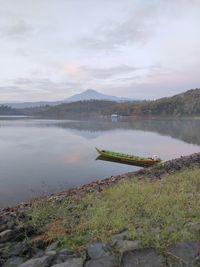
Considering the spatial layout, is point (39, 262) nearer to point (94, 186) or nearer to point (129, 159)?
point (94, 186)

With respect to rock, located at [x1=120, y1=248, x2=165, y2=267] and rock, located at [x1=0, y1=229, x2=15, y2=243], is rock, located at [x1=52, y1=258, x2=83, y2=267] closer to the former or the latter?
rock, located at [x1=120, y1=248, x2=165, y2=267]

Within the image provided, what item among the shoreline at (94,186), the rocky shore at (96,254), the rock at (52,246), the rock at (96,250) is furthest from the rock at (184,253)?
the shoreline at (94,186)

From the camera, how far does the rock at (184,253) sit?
580 cm

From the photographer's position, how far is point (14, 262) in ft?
22.8

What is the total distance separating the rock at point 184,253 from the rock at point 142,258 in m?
0.19

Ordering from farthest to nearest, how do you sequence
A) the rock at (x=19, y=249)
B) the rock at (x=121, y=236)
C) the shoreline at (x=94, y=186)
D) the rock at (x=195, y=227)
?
the shoreline at (x=94, y=186) → the rock at (x=19, y=249) → the rock at (x=121, y=236) → the rock at (x=195, y=227)

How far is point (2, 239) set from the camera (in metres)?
8.20


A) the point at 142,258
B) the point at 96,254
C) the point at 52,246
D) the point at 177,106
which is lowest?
the point at 52,246

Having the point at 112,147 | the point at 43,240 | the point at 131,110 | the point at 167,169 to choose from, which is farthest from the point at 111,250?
the point at 131,110

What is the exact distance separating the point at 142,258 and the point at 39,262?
2018 mm

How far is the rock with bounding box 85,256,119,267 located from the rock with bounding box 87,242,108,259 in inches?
6.6

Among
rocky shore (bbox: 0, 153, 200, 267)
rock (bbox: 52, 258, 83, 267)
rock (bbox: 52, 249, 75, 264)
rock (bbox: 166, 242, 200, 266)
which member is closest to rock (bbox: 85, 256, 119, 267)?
rocky shore (bbox: 0, 153, 200, 267)

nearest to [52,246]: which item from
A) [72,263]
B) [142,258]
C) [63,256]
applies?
[63,256]

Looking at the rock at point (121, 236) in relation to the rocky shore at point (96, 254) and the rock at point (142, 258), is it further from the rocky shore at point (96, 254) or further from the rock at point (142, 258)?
the rock at point (142, 258)
